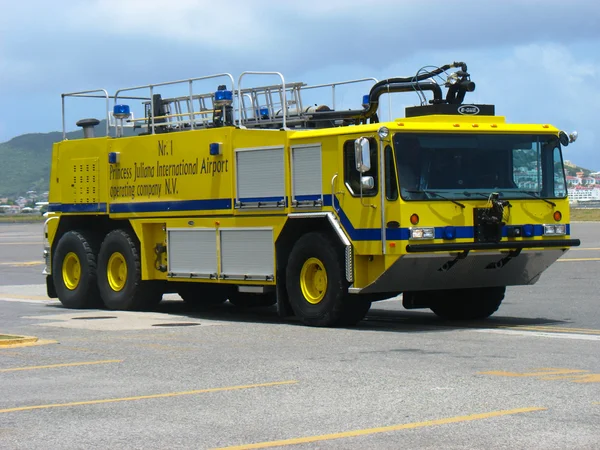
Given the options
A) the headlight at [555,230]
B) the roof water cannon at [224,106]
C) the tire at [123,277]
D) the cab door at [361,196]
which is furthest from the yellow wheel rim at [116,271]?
the headlight at [555,230]

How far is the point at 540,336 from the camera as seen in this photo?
47.4 ft

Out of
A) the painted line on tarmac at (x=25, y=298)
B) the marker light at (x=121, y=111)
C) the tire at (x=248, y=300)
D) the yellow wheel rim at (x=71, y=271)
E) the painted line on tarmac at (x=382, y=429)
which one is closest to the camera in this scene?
the painted line on tarmac at (x=382, y=429)

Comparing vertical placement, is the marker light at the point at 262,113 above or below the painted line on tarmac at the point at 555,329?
above

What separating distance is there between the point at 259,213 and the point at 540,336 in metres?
4.61

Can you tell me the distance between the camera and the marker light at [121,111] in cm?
2045

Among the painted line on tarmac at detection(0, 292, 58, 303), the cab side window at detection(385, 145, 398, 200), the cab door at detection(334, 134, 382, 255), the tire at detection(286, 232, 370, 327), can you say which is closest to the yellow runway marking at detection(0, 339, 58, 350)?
the tire at detection(286, 232, 370, 327)

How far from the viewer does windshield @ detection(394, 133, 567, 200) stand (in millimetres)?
15117

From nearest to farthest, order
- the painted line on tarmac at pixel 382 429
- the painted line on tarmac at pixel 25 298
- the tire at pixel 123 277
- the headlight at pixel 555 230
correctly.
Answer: the painted line on tarmac at pixel 382 429, the headlight at pixel 555 230, the tire at pixel 123 277, the painted line on tarmac at pixel 25 298

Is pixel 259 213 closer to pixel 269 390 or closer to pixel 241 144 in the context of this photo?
pixel 241 144

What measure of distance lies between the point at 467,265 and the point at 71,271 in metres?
8.43

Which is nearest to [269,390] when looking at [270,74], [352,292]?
[352,292]

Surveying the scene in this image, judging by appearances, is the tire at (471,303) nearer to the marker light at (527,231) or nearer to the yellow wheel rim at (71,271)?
the marker light at (527,231)

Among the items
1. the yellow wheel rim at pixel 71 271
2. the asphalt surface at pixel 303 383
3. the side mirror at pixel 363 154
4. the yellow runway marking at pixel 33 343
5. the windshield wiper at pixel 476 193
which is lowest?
the asphalt surface at pixel 303 383

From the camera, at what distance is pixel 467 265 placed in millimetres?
15609
